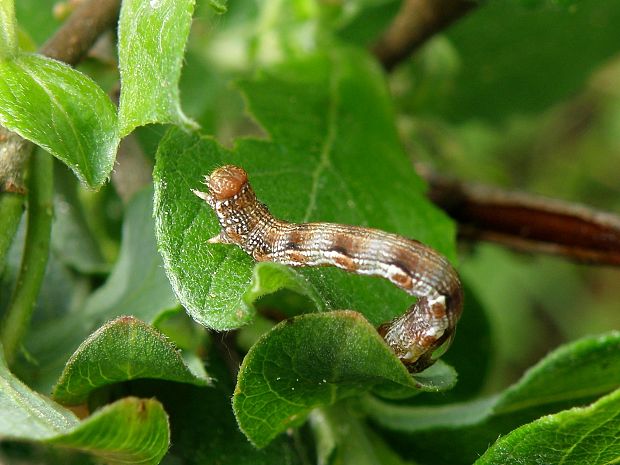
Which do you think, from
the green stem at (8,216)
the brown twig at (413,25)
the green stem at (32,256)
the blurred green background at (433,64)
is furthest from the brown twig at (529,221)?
the green stem at (8,216)

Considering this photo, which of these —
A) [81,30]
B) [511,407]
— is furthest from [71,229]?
[511,407]

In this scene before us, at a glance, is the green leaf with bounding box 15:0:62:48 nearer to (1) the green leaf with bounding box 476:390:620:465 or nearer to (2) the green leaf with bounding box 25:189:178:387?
(2) the green leaf with bounding box 25:189:178:387

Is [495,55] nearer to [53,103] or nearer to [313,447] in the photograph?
[313,447]

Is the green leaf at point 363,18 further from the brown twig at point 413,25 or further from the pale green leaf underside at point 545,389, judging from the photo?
the pale green leaf underside at point 545,389

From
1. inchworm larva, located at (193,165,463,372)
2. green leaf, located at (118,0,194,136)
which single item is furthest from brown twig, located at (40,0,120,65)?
inchworm larva, located at (193,165,463,372)

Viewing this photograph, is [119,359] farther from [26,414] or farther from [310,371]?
[310,371]

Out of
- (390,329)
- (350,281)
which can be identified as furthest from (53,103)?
(390,329)

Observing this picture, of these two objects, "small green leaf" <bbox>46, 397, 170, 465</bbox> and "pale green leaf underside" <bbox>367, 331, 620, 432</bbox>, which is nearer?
"small green leaf" <bbox>46, 397, 170, 465</bbox>
